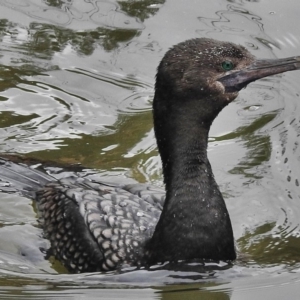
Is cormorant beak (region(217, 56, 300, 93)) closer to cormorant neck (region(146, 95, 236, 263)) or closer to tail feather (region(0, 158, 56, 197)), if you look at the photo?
cormorant neck (region(146, 95, 236, 263))

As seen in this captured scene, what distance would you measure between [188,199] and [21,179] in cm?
204

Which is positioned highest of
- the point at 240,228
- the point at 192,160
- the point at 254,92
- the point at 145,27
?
the point at 145,27

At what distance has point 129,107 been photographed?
9.00m

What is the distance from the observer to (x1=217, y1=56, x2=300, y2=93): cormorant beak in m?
6.04

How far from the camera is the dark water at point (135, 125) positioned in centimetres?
602

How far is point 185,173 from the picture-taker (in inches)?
240

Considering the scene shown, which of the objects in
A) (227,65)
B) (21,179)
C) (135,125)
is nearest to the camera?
(227,65)

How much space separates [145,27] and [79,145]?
2.04 m

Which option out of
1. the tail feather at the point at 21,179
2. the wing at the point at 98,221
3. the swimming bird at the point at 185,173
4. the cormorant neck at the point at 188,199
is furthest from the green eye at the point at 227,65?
the tail feather at the point at 21,179

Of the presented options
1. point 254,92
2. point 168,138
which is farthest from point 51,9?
point 168,138

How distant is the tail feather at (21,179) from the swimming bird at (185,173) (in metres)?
1.16

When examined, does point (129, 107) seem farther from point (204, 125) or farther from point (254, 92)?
point (204, 125)

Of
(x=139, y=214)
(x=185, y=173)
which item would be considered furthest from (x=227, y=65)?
(x=139, y=214)

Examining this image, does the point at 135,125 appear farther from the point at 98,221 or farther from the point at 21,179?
the point at 98,221
